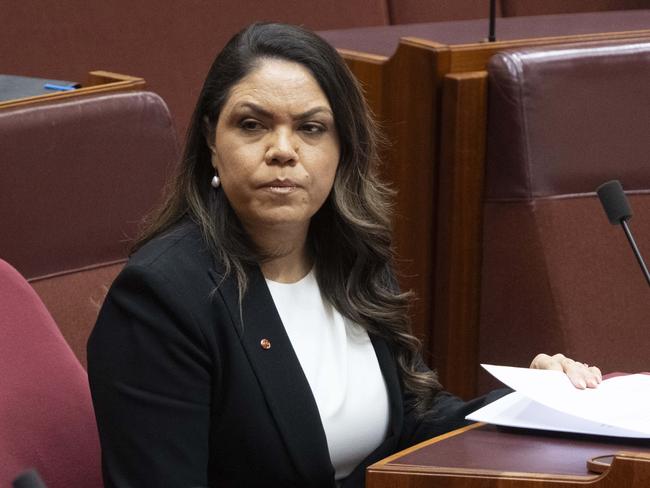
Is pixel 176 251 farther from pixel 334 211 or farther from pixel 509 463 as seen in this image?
pixel 509 463

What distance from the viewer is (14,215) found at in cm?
87

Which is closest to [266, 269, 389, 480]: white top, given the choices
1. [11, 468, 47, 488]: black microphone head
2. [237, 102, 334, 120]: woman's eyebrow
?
[237, 102, 334, 120]: woman's eyebrow

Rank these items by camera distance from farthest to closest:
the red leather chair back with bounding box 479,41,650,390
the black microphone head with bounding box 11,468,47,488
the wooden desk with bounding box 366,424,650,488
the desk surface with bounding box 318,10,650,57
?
1. the desk surface with bounding box 318,10,650,57
2. the red leather chair back with bounding box 479,41,650,390
3. the wooden desk with bounding box 366,424,650,488
4. the black microphone head with bounding box 11,468,47,488

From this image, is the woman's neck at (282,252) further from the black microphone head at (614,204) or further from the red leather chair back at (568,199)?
the red leather chair back at (568,199)

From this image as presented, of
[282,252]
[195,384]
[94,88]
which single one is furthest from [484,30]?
[195,384]

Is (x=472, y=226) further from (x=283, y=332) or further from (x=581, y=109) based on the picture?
(x=283, y=332)

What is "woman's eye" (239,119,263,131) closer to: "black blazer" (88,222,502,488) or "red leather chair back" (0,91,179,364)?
"black blazer" (88,222,502,488)

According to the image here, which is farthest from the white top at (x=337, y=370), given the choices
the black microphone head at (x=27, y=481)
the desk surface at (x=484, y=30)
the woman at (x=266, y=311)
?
the desk surface at (x=484, y=30)

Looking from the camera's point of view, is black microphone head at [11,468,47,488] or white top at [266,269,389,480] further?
white top at [266,269,389,480]

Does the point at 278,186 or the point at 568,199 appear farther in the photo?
the point at 568,199

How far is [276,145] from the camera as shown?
2.31ft

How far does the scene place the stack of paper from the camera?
59 cm

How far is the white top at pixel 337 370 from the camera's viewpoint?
74 centimetres

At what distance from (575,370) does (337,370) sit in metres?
0.15
